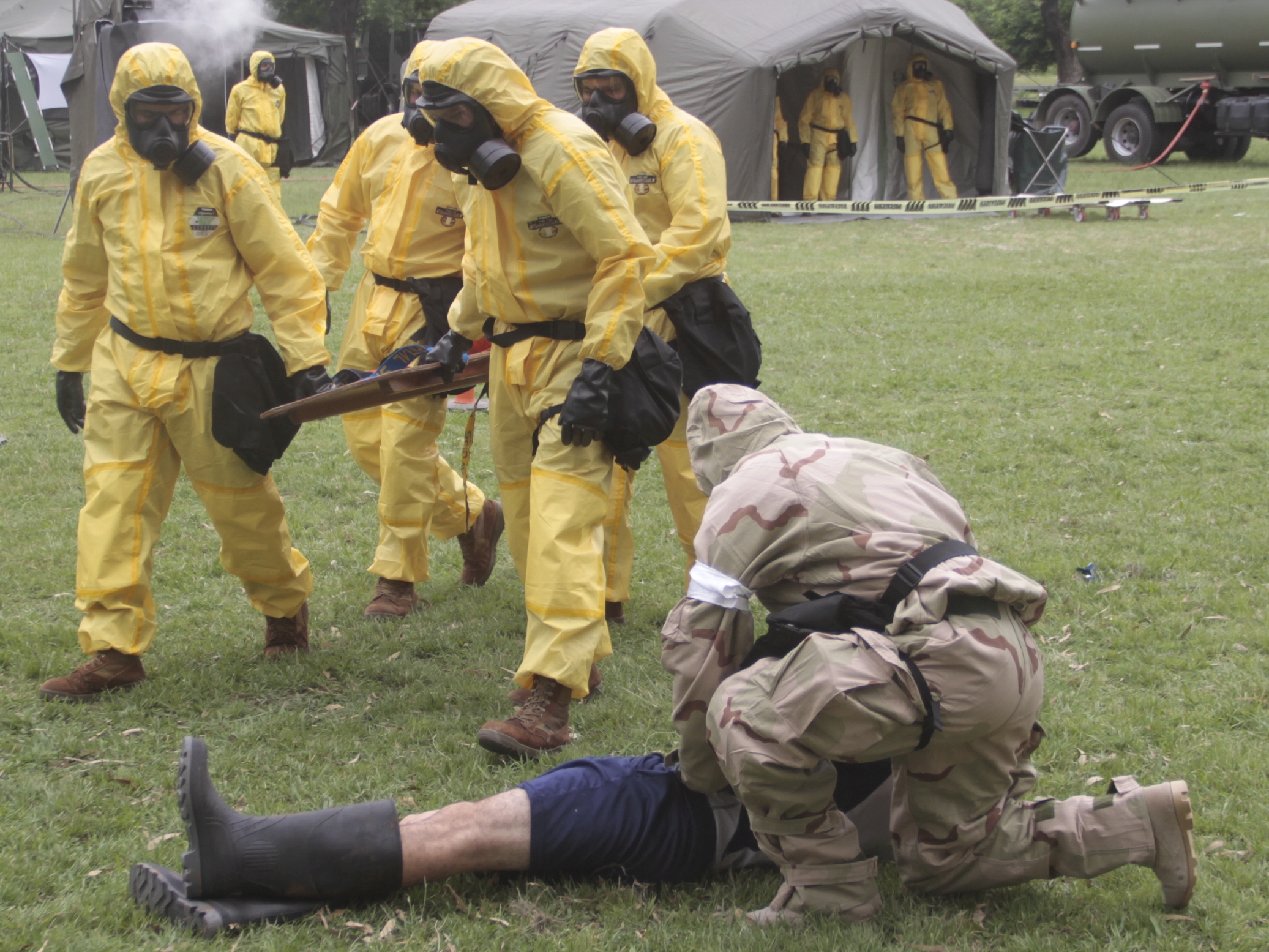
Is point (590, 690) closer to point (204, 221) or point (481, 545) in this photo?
point (481, 545)

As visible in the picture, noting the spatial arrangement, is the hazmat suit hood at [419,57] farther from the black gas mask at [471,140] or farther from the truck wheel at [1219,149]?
the truck wheel at [1219,149]

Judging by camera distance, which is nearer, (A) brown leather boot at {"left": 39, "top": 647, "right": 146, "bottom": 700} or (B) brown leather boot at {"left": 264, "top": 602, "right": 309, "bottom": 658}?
(A) brown leather boot at {"left": 39, "top": 647, "right": 146, "bottom": 700}

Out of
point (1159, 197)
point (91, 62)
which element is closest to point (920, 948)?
point (91, 62)

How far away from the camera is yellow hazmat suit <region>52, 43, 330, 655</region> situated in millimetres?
4047

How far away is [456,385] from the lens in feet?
14.1

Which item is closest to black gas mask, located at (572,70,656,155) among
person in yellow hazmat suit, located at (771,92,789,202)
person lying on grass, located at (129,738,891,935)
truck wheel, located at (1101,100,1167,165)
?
person lying on grass, located at (129,738,891,935)

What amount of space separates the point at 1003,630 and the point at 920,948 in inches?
28.6

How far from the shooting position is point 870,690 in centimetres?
238

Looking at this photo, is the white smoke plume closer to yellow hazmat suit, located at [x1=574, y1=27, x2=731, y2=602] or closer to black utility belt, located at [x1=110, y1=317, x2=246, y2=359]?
yellow hazmat suit, located at [x1=574, y1=27, x2=731, y2=602]

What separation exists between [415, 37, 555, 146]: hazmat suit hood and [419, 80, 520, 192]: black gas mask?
0.08 feet

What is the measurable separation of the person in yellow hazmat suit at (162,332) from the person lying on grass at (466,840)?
1506 millimetres

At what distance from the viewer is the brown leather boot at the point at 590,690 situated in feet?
12.8

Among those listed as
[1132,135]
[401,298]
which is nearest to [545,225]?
[401,298]

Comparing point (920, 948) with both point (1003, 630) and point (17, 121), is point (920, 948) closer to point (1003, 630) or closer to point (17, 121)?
point (1003, 630)
